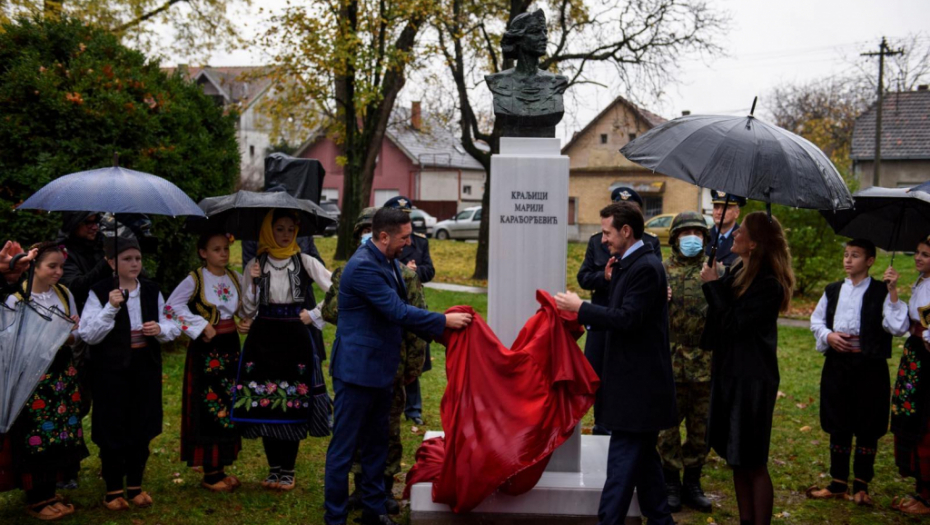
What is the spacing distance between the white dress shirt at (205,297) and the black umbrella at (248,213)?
13.0 inches

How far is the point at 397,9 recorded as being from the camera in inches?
647

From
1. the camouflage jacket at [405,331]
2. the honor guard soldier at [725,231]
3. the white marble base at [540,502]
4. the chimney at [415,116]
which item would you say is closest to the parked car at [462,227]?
the chimney at [415,116]

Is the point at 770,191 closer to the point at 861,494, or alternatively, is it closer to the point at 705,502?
the point at 705,502

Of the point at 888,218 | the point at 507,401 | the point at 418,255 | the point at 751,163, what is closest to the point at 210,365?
the point at 507,401

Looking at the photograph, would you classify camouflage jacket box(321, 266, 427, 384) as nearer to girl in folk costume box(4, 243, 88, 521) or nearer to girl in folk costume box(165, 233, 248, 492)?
girl in folk costume box(165, 233, 248, 492)

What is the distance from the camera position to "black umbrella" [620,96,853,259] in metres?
4.09

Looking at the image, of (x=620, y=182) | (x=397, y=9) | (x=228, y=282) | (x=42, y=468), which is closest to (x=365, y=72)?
(x=397, y=9)

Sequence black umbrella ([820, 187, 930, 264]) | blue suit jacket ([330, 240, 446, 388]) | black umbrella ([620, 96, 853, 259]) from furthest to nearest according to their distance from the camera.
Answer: black umbrella ([820, 187, 930, 264]) → blue suit jacket ([330, 240, 446, 388]) → black umbrella ([620, 96, 853, 259])

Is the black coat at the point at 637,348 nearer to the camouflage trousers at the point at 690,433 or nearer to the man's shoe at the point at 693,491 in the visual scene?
the camouflage trousers at the point at 690,433

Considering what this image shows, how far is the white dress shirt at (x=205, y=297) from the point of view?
5586 mm

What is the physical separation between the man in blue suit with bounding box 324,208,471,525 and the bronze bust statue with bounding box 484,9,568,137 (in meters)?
1.13

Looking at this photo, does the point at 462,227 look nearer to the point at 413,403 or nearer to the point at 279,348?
the point at 413,403

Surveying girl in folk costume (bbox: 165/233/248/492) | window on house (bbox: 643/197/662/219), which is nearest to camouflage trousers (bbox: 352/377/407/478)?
girl in folk costume (bbox: 165/233/248/492)

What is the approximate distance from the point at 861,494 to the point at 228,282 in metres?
4.87
